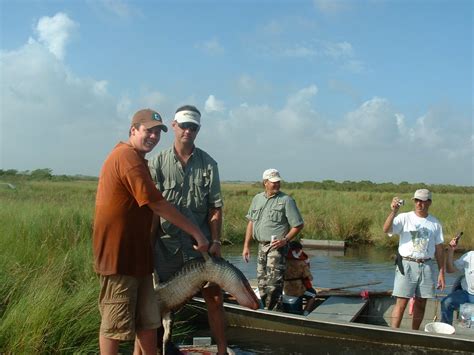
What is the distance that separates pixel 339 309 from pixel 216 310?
3.19m

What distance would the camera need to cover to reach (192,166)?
5.05 meters

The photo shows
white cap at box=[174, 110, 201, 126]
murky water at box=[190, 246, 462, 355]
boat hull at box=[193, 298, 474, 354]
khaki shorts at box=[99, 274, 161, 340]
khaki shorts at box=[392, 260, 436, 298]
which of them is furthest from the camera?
murky water at box=[190, 246, 462, 355]

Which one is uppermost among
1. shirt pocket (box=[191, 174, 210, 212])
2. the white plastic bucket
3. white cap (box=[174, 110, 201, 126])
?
white cap (box=[174, 110, 201, 126])

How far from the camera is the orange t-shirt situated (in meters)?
3.79

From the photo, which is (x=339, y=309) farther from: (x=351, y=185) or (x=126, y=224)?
(x=351, y=185)

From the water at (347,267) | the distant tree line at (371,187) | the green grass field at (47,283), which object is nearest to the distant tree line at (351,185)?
the distant tree line at (371,187)

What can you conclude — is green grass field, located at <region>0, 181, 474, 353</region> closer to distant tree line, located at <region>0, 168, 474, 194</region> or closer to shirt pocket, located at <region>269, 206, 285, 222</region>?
shirt pocket, located at <region>269, 206, 285, 222</region>

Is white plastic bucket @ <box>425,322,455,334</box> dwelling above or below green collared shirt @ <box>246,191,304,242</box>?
below

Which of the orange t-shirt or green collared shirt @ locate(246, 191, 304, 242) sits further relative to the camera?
green collared shirt @ locate(246, 191, 304, 242)

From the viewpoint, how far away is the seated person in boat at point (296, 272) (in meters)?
7.76

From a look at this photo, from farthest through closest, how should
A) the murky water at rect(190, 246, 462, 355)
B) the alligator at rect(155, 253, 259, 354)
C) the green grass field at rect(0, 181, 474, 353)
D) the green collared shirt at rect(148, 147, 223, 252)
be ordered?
the murky water at rect(190, 246, 462, 355), the green grass field at rect(0, 181, 474, 353), the green collared shirt at rect(148, 147, 223, 252), the alligator at rect(155, 253, 259, 354)

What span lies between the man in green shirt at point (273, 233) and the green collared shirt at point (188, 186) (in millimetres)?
2421

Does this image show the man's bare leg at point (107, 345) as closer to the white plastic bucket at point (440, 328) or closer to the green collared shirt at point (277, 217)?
the green collared shirt at point (277, 217)

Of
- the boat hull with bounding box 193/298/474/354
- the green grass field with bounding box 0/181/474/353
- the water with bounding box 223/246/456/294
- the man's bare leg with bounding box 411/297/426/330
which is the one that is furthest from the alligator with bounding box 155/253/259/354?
the water with bounding box 223/246/456/294
